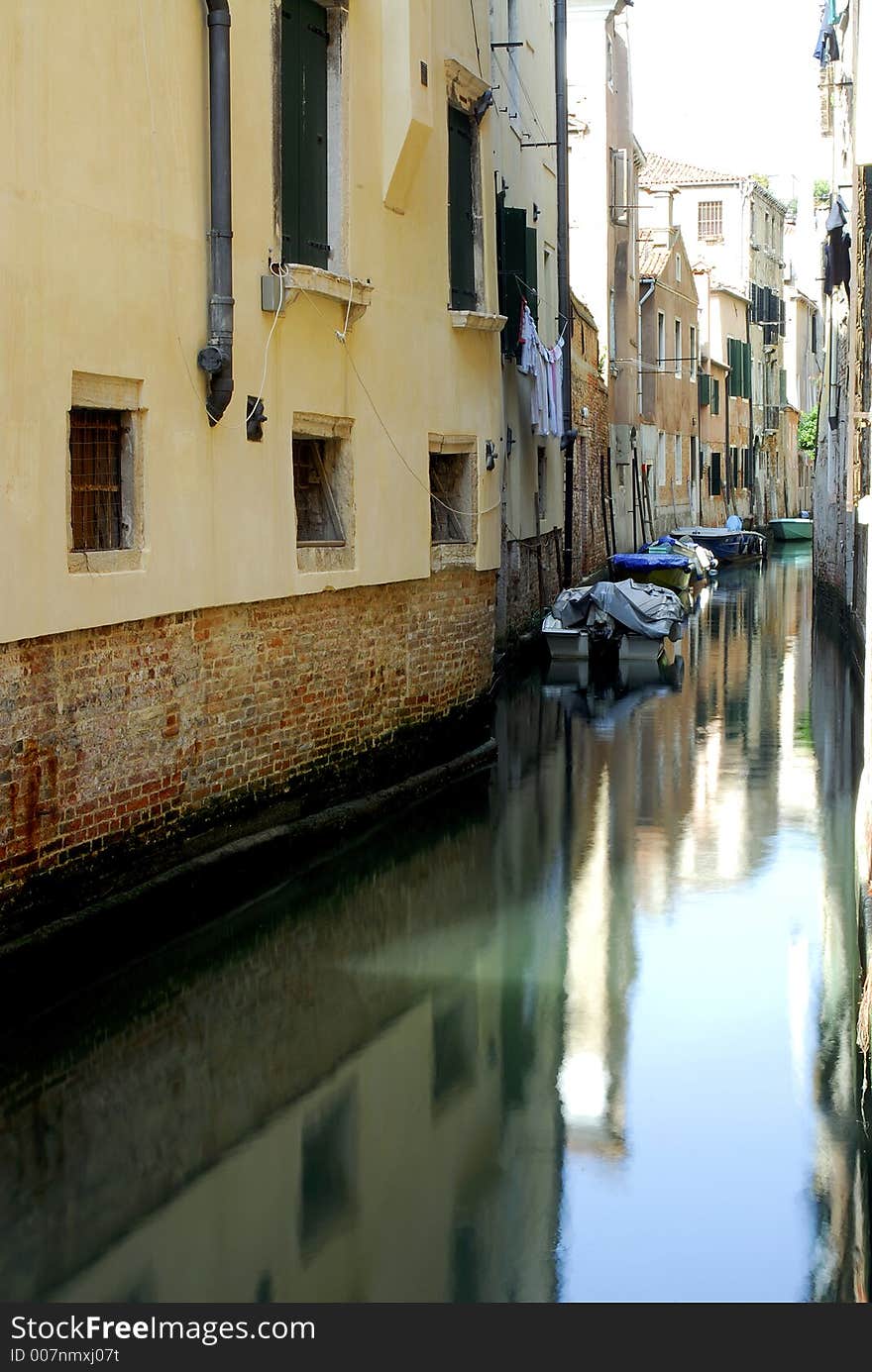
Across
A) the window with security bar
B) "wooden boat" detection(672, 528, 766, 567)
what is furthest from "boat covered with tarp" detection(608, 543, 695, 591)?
the window with security bar

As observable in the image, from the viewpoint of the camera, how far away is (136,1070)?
736cm

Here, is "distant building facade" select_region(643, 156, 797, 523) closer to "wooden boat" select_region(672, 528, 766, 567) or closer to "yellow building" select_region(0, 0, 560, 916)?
"wooden boat" select_region(672, 528, 766, 567)

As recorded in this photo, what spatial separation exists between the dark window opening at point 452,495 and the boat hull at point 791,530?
42.8 m

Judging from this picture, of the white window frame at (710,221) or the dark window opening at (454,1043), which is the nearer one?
the dark window opening at (454,1043)

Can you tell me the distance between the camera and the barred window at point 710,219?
5744 centimetres

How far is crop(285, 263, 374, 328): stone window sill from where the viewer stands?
10.7m

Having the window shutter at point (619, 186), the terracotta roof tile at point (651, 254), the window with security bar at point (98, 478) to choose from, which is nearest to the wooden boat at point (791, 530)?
the terracotta roof tile at point (651, 254)

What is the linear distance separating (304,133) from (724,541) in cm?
3316

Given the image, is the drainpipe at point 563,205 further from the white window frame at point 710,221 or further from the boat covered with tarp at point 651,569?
the white window frame at point 710,221

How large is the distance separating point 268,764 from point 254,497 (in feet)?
5.44

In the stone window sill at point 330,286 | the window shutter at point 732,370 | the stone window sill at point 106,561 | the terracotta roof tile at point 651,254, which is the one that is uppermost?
the terracotta roof tile at point 651,254

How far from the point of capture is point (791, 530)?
182 feet

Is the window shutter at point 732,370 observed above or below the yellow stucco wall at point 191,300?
above

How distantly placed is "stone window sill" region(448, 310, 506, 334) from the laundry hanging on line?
627 cm
